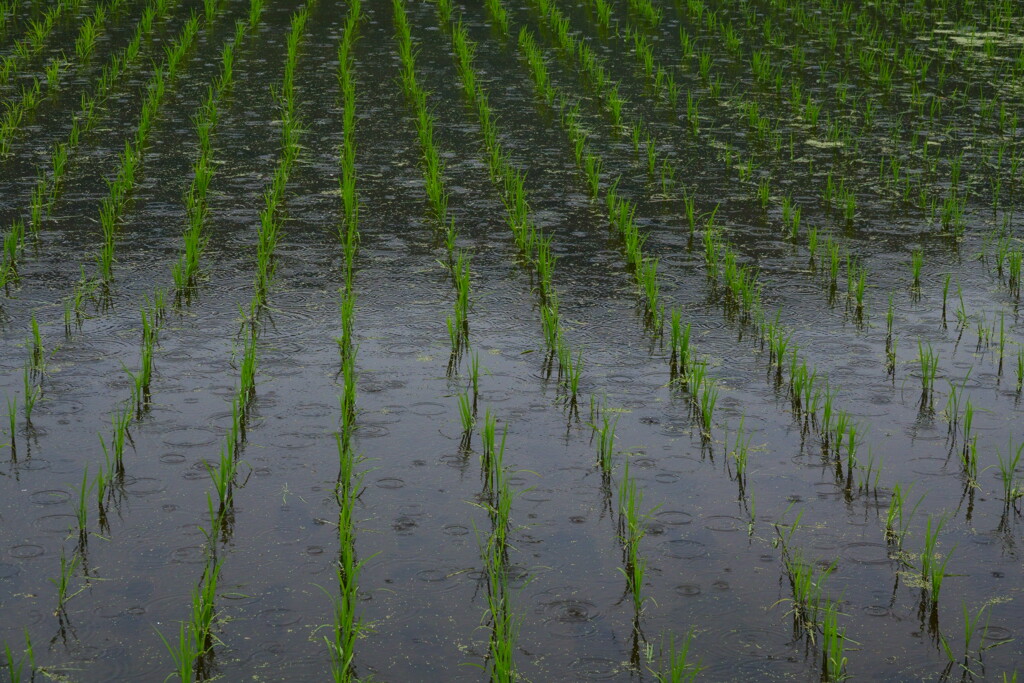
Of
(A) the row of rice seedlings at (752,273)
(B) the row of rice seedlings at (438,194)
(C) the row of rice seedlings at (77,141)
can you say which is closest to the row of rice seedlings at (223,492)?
(B) the row of rice seedlings at (438,194)

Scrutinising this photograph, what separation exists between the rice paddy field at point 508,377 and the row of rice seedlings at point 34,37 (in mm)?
131

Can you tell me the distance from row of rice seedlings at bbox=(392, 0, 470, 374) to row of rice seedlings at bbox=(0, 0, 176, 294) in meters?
1.53

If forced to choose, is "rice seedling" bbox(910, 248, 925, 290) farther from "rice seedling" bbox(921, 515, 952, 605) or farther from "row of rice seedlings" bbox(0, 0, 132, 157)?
"row of rice seedlings" bbox(0, 0, 132, 157)

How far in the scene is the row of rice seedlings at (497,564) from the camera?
284 cm

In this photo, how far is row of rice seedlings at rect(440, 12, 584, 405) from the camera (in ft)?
15.2

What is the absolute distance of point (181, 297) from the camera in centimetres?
535

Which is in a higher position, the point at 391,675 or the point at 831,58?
the point at 831,58

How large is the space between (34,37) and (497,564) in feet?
28.7

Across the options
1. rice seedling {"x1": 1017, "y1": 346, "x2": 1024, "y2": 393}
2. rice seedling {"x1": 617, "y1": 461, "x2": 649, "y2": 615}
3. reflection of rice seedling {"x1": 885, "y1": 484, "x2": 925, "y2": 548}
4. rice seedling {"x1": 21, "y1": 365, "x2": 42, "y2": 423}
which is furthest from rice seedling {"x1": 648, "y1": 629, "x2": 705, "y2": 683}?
rice seedling {"x1": 21, "y1": 365, "x2": 42, "y2": 423}

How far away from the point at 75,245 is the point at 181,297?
98 cm

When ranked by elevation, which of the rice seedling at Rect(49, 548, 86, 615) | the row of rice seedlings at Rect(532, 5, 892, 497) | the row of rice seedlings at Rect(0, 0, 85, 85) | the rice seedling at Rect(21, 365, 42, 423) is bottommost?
the rice seedling at Rect(49, 548, 86, 615)

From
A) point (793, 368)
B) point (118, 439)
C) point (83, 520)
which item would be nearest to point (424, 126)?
point (793, 368)

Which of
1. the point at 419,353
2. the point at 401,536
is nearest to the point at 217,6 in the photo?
the point at 419,353

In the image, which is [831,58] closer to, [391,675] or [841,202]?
[841,202]
